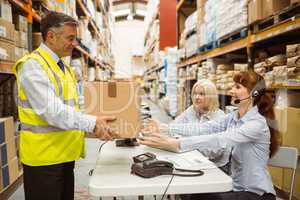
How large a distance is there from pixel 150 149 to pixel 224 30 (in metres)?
2.08

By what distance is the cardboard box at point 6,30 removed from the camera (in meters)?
2.28

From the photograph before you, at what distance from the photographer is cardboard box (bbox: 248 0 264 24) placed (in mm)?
2706

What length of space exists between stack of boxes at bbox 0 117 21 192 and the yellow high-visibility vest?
3.12 feet

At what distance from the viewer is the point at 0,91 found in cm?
308

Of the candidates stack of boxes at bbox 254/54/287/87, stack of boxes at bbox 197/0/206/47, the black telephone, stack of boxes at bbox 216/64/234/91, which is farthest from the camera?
stack of boxes at bbox 197/0/206/47

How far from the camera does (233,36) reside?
354 centimetres

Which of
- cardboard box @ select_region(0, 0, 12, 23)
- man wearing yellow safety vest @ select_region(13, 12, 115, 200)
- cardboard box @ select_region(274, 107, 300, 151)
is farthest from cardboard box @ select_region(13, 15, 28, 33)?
cardboard box @ select_region(274, 107, 300, 151)

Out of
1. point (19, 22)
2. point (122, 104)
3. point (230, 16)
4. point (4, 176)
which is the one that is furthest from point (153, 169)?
point (230, 16)

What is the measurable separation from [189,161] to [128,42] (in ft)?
63.9

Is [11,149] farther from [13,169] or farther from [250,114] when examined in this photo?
[250,114]

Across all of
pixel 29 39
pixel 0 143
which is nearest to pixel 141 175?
pixel 0 143

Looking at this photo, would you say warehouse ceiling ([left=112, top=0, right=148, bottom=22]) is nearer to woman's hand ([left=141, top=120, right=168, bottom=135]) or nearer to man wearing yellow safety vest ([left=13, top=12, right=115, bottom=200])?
woman's hand ([left=141, top=120, right=168, bottom=135])

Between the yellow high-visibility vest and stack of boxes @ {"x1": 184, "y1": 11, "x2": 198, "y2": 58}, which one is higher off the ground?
stack of boxes @ {"x1": 184, "y1": 11, "x2": 198, "y2": 58}

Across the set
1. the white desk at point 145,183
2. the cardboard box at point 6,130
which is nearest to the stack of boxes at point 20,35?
the cardboard box at point 6,130
